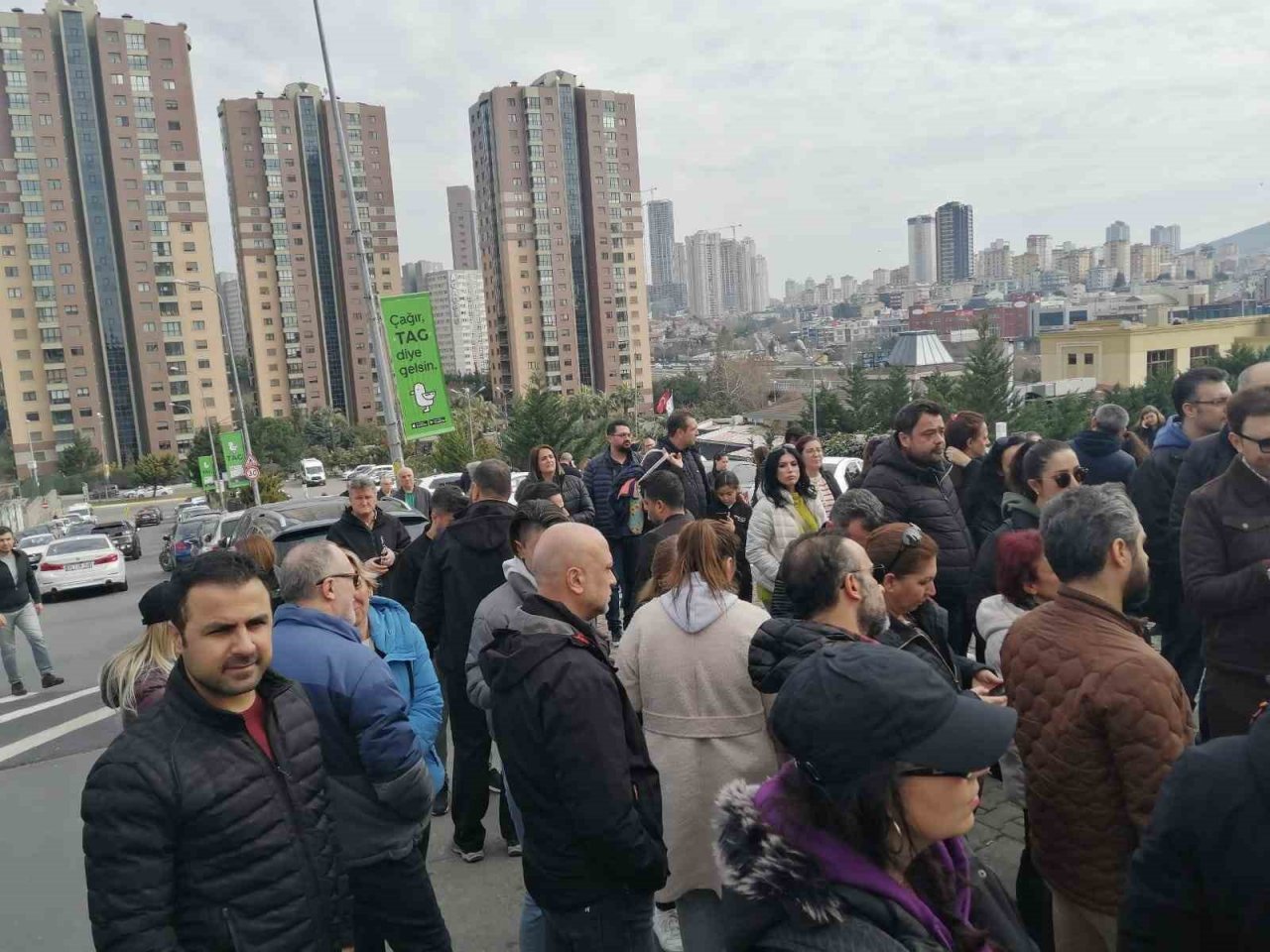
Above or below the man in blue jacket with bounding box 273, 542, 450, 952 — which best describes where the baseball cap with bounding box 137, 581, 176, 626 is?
above


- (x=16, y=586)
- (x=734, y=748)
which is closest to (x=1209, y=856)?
(x=734, y=748)

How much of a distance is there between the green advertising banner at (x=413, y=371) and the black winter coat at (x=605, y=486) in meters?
3.07

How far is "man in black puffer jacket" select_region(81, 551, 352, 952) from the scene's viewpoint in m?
2.11

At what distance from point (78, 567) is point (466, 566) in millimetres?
15518

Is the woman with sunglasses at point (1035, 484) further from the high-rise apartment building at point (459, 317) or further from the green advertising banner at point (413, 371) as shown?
the high-rise apartment building at point (459, 317)

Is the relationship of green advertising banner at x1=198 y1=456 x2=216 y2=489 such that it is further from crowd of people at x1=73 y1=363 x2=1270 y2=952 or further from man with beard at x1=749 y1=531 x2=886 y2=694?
man with beard at x1=749 y1=531 x2=886 y2=694

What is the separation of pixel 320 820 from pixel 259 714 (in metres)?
0.34

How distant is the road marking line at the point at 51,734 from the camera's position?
23.1 ft

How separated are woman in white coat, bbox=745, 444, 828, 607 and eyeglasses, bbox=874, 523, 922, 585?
206 cm

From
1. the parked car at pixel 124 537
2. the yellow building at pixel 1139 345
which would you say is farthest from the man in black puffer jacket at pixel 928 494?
the yellow building at pixel 1139 345

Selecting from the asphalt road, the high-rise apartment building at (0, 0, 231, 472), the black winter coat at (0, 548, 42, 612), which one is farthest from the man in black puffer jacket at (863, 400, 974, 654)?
the high-rise apartment building at (0, 0, 231, 472)

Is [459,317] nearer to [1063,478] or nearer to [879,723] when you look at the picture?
[1063,478]

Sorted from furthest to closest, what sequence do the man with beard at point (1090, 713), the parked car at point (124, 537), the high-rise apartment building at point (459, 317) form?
the high-rise apartment building at point (459, 317) → the parked car at point (124, 537) → the man with beard at point (1090, 713)

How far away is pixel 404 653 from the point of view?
12.1 ft
